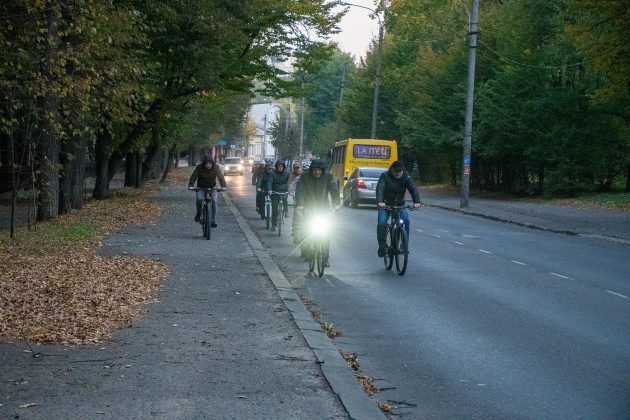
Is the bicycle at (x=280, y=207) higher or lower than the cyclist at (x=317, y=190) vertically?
lower

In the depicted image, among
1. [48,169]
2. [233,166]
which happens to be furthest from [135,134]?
[233,166]

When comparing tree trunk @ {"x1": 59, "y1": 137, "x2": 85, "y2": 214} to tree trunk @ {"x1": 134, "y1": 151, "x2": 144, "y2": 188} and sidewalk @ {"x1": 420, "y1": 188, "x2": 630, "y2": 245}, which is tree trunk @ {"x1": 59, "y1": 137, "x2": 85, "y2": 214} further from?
tree trunk @ {"x1": 134, "y1": 151, "x2": 144, "y2": 188}

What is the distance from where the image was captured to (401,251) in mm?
14930

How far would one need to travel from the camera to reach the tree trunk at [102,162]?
3319 centimetres

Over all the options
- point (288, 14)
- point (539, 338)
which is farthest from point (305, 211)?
→ point (288, 14)

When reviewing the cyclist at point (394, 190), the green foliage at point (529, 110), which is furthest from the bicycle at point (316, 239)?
the green foliage at point (529, 110)

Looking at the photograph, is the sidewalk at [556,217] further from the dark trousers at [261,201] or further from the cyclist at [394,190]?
the cyclist at [394,190]

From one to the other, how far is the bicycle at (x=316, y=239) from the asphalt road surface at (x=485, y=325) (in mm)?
250

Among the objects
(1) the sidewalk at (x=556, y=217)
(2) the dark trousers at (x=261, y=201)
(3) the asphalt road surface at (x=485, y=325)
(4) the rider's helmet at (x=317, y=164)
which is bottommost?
(3) the asphalt road surface at (x=485, y=325)

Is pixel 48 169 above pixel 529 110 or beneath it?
beneath

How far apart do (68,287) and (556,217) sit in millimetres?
21930

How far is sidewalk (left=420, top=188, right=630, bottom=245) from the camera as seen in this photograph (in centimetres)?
2498

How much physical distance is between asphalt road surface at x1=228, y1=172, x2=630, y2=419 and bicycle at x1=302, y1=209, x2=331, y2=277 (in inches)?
9.9

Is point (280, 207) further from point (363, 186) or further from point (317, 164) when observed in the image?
point (363, 186)
